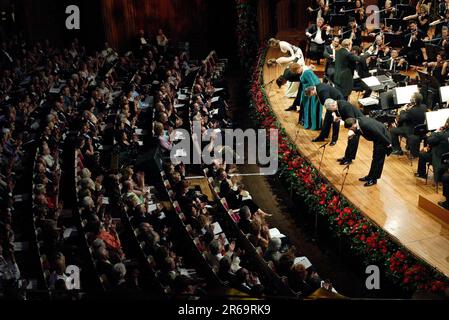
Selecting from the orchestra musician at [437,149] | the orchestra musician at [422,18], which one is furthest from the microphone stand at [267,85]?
the orchestra musician at [437,149]

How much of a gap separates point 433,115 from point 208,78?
236 inches

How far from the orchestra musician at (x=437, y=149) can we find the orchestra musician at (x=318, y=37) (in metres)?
4.54

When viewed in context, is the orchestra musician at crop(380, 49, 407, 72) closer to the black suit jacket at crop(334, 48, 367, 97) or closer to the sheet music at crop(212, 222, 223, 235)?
the black suit jacket at crop(334, 48, 367, 97)

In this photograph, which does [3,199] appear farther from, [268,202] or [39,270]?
[268,202]

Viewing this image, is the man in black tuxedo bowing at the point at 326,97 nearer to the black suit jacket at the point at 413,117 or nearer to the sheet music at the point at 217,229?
the black suit jacket at the point at 413,117

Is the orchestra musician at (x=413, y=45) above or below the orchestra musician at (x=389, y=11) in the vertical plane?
below

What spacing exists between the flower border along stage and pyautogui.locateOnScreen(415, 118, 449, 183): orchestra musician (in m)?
1.17

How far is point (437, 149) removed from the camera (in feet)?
25.0

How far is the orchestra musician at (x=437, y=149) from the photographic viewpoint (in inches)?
295

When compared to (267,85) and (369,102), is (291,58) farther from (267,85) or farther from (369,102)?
(369,102)

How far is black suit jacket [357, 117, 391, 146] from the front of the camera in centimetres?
776

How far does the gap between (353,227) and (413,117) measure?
1952 mm
